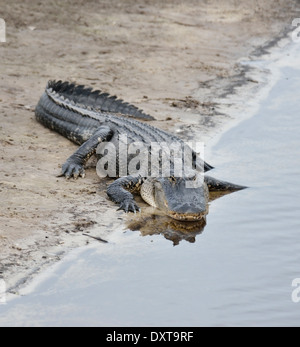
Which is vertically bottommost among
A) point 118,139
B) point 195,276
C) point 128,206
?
point 195,276

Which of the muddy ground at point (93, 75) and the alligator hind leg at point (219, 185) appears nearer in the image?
the muddy ground at point (93, 75)

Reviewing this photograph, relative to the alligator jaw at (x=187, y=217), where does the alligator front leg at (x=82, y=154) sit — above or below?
above

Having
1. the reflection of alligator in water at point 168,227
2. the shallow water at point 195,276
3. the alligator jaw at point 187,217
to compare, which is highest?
the alligator jaw at point 187,217

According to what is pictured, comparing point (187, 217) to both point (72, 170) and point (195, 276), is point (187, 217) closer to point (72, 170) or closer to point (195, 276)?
point (195, 276)

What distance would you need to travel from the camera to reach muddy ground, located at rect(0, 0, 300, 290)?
5977mm

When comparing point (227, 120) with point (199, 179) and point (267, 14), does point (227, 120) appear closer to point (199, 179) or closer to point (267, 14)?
point (199, 179)

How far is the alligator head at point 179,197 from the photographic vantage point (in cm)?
622

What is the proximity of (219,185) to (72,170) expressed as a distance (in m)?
1.38

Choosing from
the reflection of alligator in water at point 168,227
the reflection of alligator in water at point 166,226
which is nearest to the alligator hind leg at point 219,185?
the reflection of alligator in water at point 166,226

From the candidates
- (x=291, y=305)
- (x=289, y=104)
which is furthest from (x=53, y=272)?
(x=289, y=104)

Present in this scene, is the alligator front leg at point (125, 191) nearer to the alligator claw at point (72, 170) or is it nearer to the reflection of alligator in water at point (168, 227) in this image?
the reflection of alligator in water at point (168, 227)

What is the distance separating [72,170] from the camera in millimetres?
7102

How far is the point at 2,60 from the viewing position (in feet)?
35.6

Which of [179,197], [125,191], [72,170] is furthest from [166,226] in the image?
[72,170]
